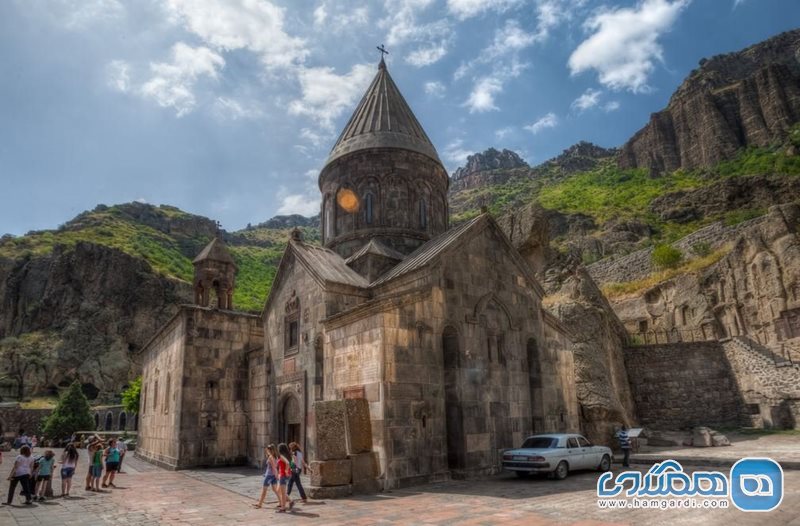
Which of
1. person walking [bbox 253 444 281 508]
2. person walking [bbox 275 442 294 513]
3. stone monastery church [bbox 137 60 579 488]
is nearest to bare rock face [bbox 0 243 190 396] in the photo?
stone monastery church [bbox 137 60 579 488]

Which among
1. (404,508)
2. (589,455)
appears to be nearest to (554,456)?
(589,455)

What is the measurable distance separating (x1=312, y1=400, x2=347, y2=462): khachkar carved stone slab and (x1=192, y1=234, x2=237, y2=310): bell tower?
10.8 metres

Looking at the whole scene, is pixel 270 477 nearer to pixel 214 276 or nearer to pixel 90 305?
pixel 214 276

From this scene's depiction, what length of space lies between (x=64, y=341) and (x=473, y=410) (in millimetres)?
46951

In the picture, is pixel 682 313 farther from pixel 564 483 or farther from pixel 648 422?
pixel 564 483

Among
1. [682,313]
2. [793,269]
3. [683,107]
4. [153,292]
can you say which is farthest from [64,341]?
[683,107]

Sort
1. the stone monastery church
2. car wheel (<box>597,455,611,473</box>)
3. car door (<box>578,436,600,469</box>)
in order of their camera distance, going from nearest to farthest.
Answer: the stone monastery church
car door (<box>578,436,600,469</box>)
car wheel (<box>597,455,611,473</box>)

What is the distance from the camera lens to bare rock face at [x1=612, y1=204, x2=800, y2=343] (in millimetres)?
23172

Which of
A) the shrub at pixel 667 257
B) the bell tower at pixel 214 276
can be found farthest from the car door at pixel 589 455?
the shrub at pixel 667 257

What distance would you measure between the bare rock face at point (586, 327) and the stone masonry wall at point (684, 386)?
0.90 m

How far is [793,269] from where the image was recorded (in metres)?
22.9

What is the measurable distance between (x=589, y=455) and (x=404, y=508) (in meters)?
5.83

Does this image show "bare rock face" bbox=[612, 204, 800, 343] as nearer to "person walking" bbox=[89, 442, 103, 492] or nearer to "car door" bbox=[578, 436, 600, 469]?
"car door" bbox=[578, 436, 600, 469]

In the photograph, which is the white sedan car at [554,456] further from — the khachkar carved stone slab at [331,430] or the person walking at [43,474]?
the person walking at [43,474]
